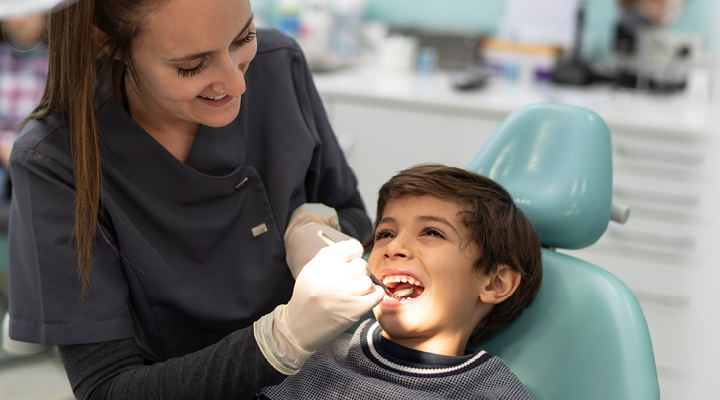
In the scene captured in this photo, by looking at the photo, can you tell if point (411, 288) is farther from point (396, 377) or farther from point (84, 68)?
point (84, 68)

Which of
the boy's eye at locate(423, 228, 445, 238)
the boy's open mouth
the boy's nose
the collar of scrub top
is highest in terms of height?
the collar of scrub top

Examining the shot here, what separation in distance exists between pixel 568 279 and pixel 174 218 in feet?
2.49

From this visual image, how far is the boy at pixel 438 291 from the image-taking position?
114cm

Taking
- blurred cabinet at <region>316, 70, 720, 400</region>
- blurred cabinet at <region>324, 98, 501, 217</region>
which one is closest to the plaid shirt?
blurred cabinet at <region>324, 98, 501, 217</region>

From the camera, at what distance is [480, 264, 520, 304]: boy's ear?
1.22m

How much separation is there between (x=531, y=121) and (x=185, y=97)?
74 cm

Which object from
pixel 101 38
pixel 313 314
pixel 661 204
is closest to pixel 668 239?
pixel 661 204

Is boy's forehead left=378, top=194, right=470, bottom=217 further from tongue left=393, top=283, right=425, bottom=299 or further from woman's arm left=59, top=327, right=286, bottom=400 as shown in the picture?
woman's arm left=59, top=327, right=286, bottom=400

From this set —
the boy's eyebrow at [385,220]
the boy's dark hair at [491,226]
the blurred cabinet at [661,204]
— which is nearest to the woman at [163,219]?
the boy's eyebrow at [385,220]

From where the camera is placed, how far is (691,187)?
2223 millimetres

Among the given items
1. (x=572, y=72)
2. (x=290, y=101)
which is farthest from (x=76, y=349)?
(x=572, y=72)

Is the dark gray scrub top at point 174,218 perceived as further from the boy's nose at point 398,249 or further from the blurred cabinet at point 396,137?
the blurred cabinet at point 396,137

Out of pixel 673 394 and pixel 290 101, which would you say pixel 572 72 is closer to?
pixel 673 394

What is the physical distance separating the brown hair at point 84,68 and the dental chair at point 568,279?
0.77 meters
